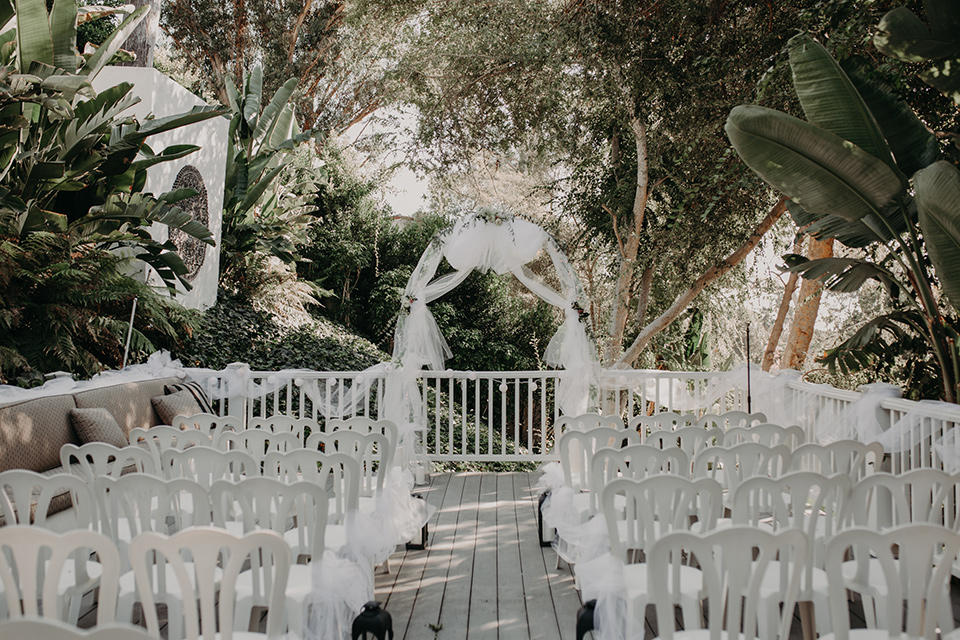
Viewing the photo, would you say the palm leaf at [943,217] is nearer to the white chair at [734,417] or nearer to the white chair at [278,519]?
the white chair at [734,417]

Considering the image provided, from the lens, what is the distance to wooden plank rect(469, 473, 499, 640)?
3082mm

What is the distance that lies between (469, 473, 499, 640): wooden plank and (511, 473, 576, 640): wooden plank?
18 cm

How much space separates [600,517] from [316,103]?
1294cm

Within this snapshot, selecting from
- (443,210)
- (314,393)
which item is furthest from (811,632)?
(443,210)

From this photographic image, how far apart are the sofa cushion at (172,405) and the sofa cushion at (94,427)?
734mm

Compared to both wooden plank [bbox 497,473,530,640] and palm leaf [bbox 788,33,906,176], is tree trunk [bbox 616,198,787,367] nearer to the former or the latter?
palm leaf [bbox 788,33,906,176]

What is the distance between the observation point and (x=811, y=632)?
2.67m

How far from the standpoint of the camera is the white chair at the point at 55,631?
3.60 ft

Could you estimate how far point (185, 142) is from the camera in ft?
26.9

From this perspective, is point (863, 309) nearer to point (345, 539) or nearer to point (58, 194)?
point (345, 539)

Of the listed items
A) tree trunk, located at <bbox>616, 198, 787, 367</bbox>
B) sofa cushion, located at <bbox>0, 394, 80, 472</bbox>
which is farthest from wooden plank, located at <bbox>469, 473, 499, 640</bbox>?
tree trunk, located at <bbox>616, 198, 787, 367</bbox>

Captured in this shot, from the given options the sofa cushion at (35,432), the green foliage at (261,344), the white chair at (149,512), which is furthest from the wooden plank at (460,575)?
the green foliage at (261,344)

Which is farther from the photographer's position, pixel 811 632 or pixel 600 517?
pixel 600 517

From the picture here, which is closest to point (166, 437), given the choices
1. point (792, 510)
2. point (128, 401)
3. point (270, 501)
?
point (270, 501)
